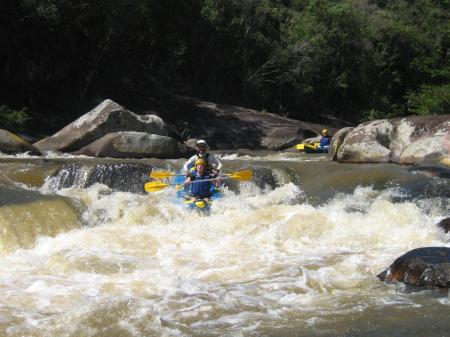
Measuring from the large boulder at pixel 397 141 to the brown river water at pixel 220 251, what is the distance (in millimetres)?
1906

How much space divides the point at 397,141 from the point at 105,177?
21.4ft

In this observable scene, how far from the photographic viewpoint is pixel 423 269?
17.3ft

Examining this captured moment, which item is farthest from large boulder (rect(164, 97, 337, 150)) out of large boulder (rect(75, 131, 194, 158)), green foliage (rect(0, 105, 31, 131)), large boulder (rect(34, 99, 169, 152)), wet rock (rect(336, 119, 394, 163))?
wet rock (rect(336, 119, 394, 163))

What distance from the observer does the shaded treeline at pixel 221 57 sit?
19.1m

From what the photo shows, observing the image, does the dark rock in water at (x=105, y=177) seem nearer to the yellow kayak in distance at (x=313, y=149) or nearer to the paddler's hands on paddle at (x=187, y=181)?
the paddler's hands on paddle at (x=187, y=181)

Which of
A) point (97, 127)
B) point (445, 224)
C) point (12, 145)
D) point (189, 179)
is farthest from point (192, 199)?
point (97, 127)

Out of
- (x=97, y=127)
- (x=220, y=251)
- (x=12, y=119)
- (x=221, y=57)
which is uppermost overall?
(x=221, y=57)

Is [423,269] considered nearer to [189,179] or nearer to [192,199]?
[192,199]

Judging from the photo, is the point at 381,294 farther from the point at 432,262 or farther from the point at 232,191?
the point at 232,191

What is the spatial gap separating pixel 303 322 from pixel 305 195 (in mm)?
5410

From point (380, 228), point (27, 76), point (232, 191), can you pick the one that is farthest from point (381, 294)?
point (27, 76)

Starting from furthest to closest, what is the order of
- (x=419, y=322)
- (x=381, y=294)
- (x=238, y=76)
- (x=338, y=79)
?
(x=338, y=79) < (x=238, y=76) < (x=381, y=294) < (x=419, y=322)

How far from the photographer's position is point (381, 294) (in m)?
5.04

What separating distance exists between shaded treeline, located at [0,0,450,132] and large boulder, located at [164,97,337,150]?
165 cm
